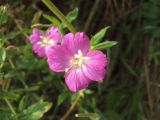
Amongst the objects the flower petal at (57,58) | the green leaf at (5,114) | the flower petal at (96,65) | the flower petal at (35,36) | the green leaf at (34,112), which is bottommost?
the green leaf at (34,112)

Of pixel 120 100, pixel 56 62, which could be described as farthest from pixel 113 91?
pixel 56 62

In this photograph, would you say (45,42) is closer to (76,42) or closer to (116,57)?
(76,42)

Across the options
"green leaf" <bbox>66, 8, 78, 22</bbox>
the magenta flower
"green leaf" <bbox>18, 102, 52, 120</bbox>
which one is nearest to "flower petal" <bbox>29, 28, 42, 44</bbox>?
the magenta flower

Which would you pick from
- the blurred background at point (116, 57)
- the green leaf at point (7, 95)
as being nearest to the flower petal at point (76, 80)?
the green leaf at point (7, 95)

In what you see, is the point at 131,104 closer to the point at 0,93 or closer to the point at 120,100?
the point at 120,100

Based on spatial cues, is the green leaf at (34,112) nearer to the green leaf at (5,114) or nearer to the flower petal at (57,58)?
the green leaf at (5,114)

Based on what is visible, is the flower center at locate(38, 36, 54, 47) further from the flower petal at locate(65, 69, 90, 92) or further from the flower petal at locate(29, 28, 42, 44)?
the flower petal at locate(65, 69, 90, 92)

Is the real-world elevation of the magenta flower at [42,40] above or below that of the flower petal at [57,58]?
above

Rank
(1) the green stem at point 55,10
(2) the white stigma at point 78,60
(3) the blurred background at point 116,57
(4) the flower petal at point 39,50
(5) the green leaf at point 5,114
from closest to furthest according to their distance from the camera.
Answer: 1. (1) the green stem at point 55,10
2. (2) the white stigma at point 78,60
3. (5) the green leaf at point 5,114
4. (4) the flower petal at point 39,50
5. (3) the blurred background at point 116,57
